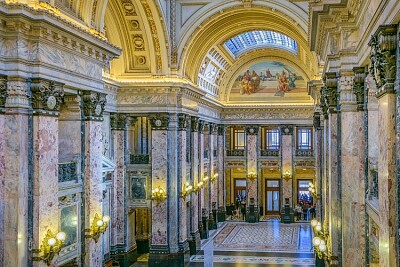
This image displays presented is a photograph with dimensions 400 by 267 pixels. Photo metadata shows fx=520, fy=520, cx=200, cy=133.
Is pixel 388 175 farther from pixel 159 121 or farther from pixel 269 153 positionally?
pixel 269 153

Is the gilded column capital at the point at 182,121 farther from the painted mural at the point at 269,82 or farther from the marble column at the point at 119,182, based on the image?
the painted mural at the point at 269,82

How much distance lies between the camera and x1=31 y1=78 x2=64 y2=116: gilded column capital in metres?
11.7

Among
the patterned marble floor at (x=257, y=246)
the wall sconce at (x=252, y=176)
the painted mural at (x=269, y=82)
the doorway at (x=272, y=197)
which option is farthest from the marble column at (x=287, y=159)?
the doorway at (x=272, y=197)

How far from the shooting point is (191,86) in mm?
23422

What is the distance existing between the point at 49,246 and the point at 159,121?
1114 centimetres

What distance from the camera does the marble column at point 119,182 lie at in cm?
2211

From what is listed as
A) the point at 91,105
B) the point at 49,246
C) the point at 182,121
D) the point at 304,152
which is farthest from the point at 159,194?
the point at 304,152

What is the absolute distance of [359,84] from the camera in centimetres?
1012

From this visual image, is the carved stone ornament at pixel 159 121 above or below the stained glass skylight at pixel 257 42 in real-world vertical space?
below

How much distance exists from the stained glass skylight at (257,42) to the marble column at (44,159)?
63.8ft

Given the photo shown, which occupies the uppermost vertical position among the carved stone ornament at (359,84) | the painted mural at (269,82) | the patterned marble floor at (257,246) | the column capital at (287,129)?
the painted mural at (269,82)

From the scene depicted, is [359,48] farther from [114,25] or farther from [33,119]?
[114,25]

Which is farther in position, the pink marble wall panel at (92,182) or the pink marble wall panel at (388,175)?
the pink marble wall panel at (92,182)

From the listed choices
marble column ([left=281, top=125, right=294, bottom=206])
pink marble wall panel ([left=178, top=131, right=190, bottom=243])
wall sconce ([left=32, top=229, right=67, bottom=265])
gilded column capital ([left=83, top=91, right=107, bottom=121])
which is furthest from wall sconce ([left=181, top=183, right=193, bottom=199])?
marble column ([left=281, top=125, right=294, bottom=206])
